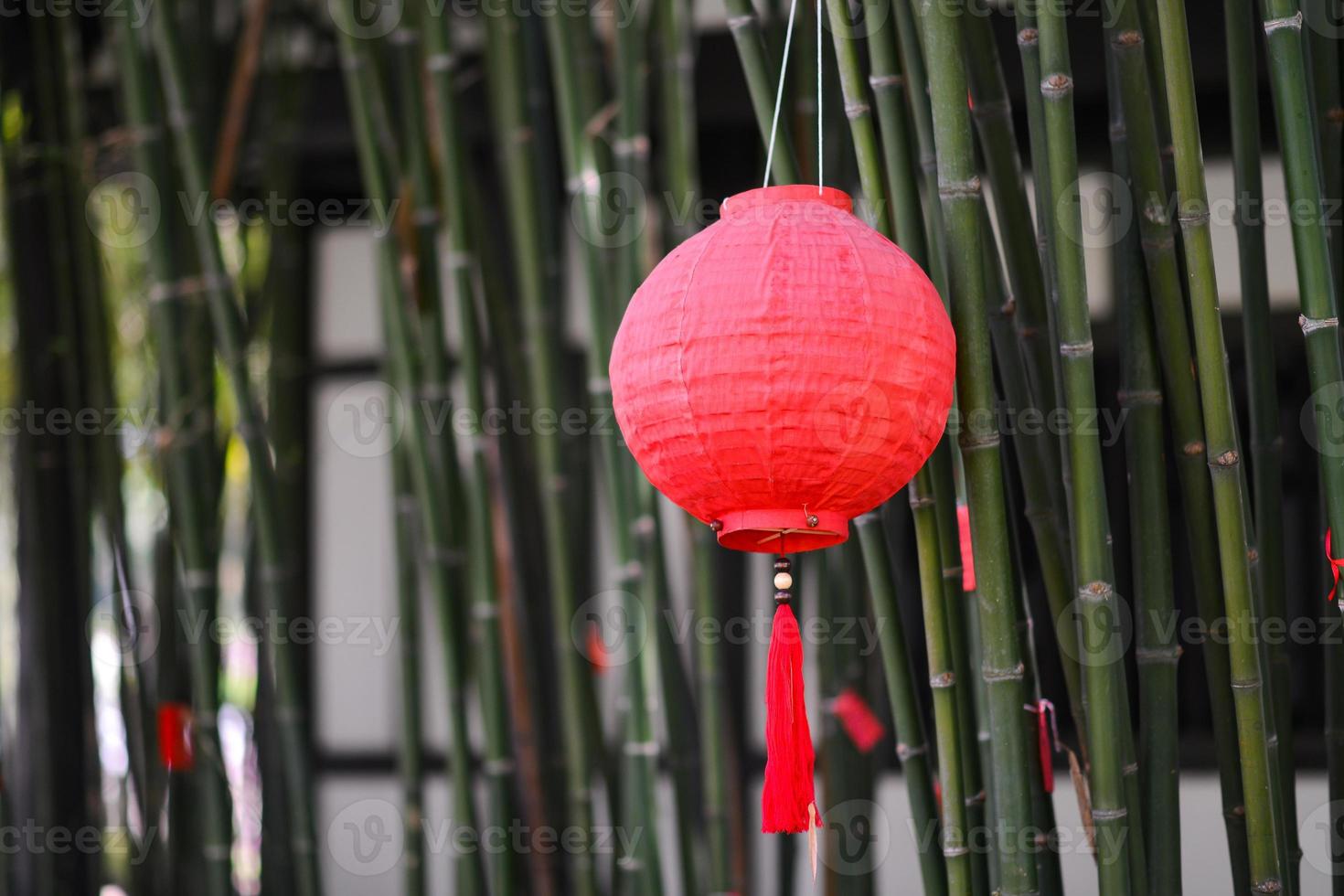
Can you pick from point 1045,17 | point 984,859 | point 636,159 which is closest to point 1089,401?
point 1045,17

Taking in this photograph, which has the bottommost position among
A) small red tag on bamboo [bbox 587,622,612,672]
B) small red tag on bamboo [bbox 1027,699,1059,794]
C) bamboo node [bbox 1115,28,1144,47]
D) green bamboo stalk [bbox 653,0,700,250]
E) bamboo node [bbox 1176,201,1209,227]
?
small red tag on bamboo [bbox 1027,699,1059,794]

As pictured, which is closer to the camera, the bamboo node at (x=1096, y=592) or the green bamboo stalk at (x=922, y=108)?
the bamboo node at (x=1096, y=592)

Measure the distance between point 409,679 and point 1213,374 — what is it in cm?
150

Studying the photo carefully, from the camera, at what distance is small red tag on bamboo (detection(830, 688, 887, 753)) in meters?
2.06

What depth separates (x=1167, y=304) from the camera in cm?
139

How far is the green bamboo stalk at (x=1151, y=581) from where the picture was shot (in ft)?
4.61

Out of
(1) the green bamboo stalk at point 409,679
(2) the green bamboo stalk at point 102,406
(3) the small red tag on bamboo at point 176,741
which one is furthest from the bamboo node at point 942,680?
(2) the green bamboo stalk at point 102,406

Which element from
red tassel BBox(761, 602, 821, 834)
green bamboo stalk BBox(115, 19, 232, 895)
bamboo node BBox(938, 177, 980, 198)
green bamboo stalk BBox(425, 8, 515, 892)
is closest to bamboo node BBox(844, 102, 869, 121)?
bamboo node BBox(938, 177, 980, 198)

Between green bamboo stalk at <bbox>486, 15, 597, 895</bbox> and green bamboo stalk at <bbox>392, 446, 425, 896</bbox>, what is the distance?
28cm

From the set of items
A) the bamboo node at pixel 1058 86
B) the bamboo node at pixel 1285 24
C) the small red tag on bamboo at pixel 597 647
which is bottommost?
the small red tag on bamboo at pixel 597 647

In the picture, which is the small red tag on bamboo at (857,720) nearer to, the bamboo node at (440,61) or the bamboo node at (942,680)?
the bamboo node at (942,680)

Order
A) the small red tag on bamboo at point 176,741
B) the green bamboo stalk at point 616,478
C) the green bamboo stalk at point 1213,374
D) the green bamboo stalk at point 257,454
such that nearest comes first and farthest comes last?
the green bamboo stalk at point 1213,374 < the green bamboo stalk at point 616,478 < the green bamboo stalk at point 257,454 < the small red tag on bamboo at point 176,741

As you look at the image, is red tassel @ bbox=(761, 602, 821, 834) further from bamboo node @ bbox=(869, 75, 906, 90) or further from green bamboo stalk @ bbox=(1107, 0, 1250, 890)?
bamboo node @ bbox=(869, 75, 906, 90)

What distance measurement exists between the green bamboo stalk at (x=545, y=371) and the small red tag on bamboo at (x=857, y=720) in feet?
1.30
